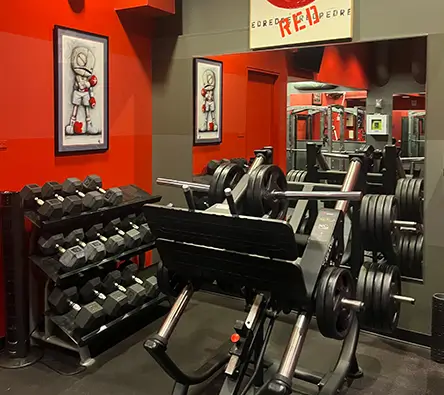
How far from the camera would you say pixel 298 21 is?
352 centimetres

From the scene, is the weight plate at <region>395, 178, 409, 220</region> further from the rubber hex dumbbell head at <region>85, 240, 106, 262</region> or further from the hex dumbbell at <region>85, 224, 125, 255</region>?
the rubber hex dumbbell head at <region>85, 240, 106, 262</region>

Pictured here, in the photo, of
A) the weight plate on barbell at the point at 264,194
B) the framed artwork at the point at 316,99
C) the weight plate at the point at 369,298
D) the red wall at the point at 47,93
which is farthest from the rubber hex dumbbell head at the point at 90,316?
the framed artwork at the point at 316,99

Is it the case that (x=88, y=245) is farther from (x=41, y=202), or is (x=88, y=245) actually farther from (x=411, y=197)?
(x=411, y=197)

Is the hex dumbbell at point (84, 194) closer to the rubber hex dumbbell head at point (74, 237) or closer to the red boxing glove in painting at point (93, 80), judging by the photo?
the rubber hex dumbbell head at point (74, 237)

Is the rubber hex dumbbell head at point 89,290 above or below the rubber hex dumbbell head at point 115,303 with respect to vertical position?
above

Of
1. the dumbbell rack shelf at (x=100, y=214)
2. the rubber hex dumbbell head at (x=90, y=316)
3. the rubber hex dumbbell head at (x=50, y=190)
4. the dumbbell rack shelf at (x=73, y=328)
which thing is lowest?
the dumbbell rack shelf at (x=73, y=328)

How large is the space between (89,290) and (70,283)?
0.43 ft

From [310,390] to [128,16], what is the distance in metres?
3.13

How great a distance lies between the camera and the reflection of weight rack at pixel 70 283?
118 inches

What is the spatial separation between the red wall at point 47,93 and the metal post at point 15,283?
261 millimetres

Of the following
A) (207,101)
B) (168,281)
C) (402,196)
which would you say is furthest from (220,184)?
(207,101)

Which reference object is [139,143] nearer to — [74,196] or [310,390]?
[74,196]

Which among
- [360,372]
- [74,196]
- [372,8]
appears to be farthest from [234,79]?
[360,372]

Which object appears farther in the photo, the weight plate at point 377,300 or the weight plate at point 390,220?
the weight plate at point 390,220
